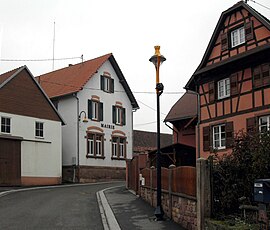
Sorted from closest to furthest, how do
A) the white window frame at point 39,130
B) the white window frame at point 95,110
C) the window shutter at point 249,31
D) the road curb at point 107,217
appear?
the road curb at point 107,217
the window shutter at point 249,31
the white window frame at point 39,130
the white window frame at point 95,110

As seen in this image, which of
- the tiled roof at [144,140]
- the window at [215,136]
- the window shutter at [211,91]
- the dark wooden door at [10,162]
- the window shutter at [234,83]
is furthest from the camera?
the tiled roof at [144,140]

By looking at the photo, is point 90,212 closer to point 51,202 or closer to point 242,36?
point 51,202

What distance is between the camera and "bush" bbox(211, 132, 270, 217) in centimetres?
1010

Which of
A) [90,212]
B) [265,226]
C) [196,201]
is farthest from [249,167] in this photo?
[90,212]

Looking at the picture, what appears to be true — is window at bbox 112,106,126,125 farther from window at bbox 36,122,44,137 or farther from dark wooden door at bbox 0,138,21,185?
dark wooden door at bbox 0,138,21,185

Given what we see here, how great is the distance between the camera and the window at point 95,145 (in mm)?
39531

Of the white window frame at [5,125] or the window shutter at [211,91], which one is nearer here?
the window shutter at [211,91]

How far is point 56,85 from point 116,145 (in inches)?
305

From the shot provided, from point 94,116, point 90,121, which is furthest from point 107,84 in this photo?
point 90,121

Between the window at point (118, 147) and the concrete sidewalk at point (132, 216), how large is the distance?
2295cm

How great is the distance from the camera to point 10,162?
30938mm

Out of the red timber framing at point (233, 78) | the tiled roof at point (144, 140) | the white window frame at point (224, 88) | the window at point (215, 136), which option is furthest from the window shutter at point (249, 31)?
the tiled roof at point (144, 140)

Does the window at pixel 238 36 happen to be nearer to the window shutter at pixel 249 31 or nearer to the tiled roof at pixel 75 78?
the window shutter at pixel 249 31

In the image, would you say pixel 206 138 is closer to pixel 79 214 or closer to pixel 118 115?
pixel 79 214
